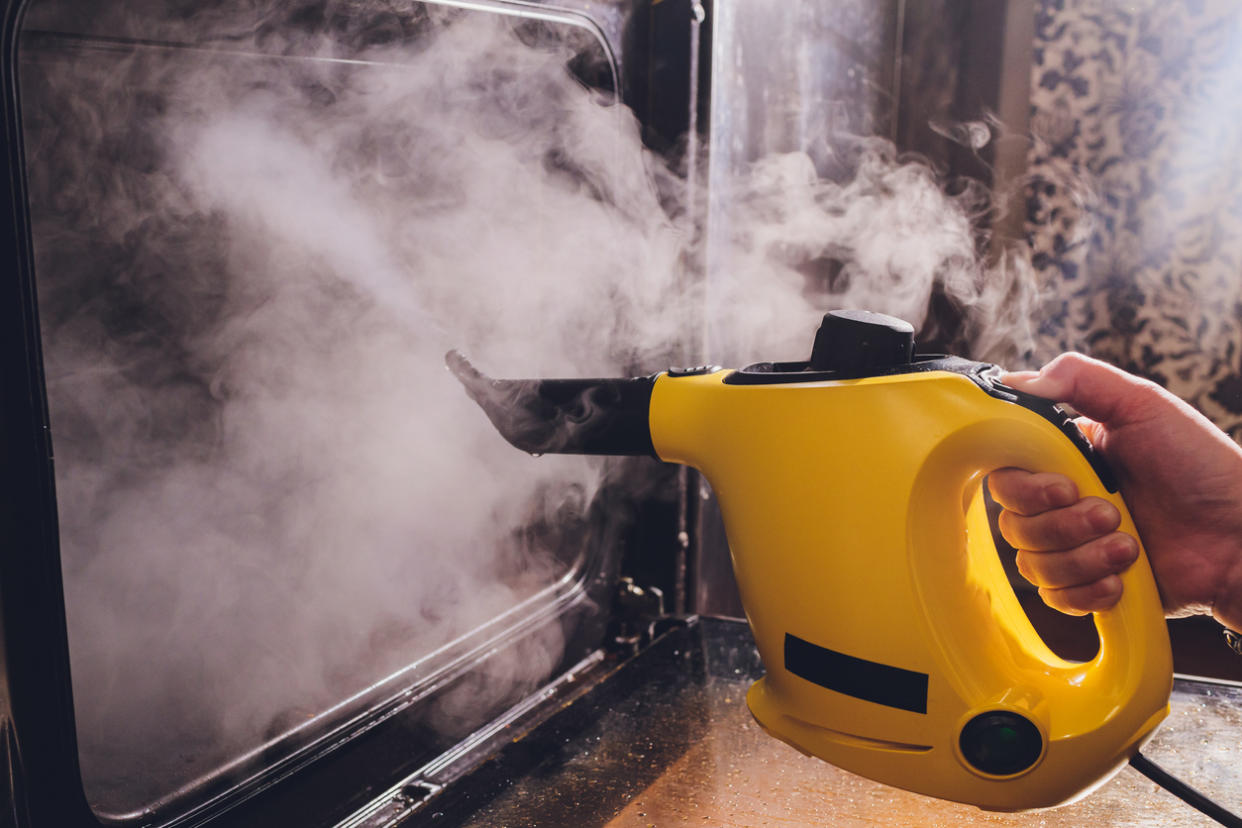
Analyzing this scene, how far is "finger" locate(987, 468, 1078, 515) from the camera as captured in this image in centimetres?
57

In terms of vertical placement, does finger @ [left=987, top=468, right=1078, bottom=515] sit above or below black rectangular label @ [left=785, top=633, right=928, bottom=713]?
above

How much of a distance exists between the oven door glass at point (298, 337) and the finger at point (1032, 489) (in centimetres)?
57

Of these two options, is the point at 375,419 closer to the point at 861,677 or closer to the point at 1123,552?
the point at 861,677

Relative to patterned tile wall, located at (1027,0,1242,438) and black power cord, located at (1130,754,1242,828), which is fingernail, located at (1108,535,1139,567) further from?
patterned tile wall, located at (1027,0,1242,438)

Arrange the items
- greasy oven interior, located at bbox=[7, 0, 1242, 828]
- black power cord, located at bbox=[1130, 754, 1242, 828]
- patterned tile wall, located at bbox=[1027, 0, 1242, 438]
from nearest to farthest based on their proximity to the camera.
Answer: greasy oven interior, located at bbox=[7, 0, 1242, 828] < black power cord, located at bbox=[1130, 754, 1242, 828] < patterned tile wall, located at bbox=[1027, 0, 1242, 438]

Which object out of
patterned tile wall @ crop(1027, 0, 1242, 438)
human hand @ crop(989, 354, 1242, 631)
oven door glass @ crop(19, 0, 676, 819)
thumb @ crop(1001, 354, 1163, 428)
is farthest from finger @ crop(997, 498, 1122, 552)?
patterned tile wall @ crop(1027, 0, 1242, 438)

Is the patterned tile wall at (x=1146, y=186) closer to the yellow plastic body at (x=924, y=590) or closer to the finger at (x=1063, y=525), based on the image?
the finger at (x=1063, y=525)

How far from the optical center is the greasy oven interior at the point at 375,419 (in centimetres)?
54

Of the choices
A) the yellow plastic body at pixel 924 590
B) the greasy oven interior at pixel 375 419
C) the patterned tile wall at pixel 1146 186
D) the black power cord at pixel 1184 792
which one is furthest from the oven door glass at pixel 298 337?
the patterned tile wall at pixel 1146 186

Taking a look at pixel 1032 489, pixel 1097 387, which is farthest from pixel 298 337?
pixel 1097 387

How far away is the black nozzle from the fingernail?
36 cm

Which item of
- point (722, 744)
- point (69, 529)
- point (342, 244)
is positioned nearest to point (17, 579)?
point (69, 529)

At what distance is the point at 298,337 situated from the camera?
2.35 feet

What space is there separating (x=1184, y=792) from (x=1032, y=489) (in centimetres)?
39
